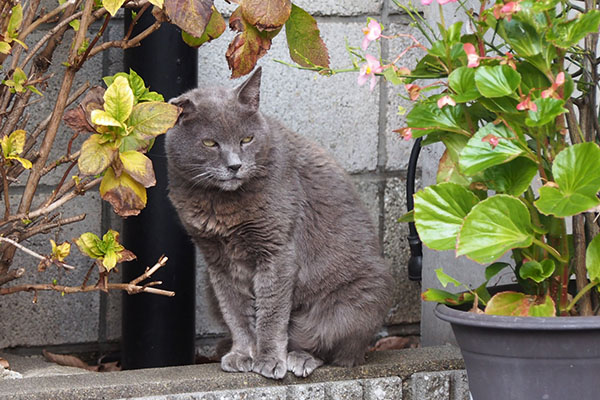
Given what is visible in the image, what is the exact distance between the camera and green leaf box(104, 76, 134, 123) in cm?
182

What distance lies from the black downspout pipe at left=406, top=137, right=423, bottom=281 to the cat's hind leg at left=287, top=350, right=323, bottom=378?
62cm

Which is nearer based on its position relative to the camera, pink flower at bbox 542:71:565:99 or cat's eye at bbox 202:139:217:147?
pink flower at bbox 542:71:565:99

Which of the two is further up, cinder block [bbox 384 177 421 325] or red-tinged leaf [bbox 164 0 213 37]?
red-tinged leaf [bbox 164 0 213 37]

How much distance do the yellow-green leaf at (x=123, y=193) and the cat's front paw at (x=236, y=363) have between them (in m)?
0.65

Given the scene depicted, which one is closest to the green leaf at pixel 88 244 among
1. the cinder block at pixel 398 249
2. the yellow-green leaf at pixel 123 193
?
the yellow-green leaf at pixel 123 193

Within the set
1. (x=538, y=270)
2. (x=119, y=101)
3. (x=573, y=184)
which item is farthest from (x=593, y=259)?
(x=119, y=101)

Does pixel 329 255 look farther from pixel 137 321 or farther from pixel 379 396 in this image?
pixel 137 321

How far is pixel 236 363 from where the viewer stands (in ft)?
7.68

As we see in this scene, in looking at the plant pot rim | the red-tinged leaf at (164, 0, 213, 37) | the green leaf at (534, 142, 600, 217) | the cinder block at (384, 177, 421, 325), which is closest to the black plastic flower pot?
the plant pot rim

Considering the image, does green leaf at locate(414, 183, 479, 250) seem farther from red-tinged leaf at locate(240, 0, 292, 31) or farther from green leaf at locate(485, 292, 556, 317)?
red-tinged leaf at locate(240, 0, 292, 31)

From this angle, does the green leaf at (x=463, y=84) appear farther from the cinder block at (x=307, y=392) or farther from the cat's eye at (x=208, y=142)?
the cinder block at (x=307, y=392)

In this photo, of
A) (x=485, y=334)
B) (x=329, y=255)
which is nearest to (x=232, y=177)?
(x=329, y=255)

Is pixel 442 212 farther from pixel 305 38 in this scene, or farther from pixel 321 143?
pixel 321 143

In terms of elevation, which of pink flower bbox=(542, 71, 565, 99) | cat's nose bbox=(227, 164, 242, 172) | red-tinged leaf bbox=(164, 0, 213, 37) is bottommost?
cat's nose bbox=(227, 164, 242, 172)
